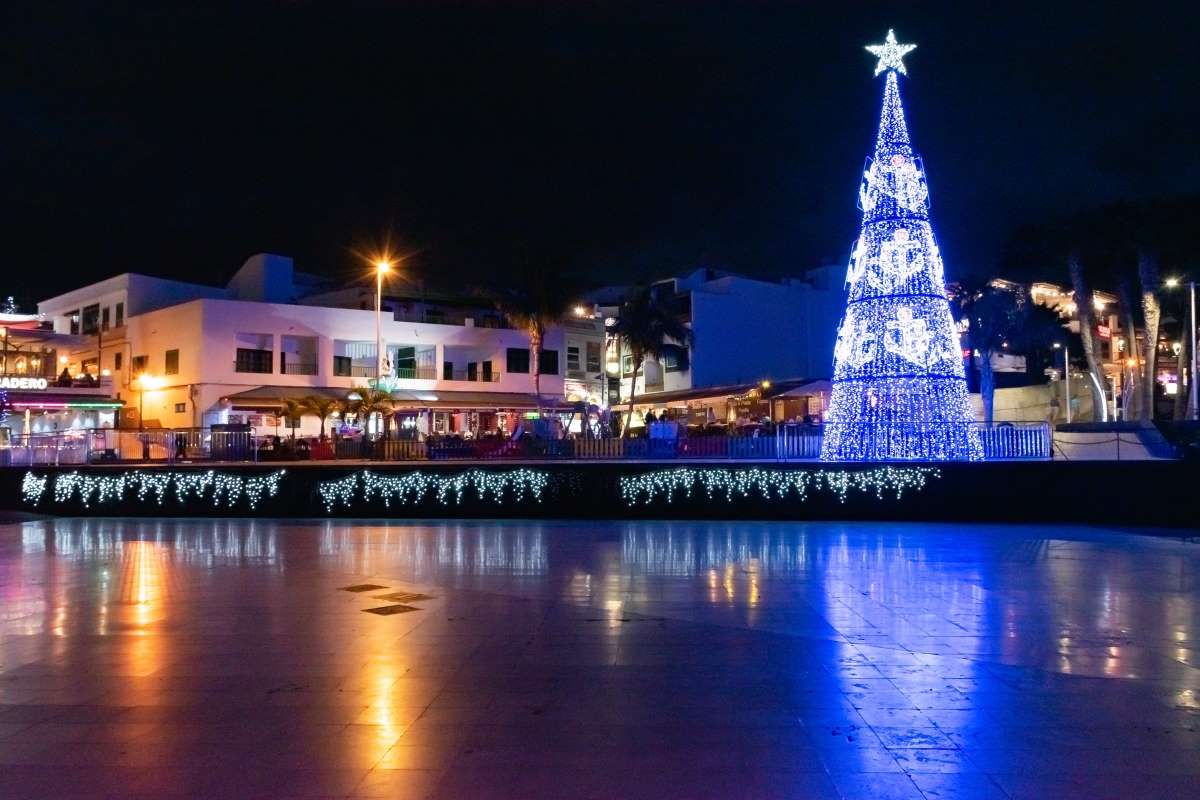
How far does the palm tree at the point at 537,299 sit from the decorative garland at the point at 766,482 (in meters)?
25.4

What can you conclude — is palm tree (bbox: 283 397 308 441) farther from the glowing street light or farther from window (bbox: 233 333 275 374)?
the glowing street light

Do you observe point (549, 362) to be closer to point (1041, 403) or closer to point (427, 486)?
point (1041, 403)

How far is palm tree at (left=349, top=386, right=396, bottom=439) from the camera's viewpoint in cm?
3856

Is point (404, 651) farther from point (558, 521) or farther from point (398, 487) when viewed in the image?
point (398, 487)

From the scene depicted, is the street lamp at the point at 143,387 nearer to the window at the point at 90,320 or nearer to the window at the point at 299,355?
the window at the point at 299,355

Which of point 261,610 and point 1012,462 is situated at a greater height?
point 1012,462

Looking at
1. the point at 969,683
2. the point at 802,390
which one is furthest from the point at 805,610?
the point at 802,390

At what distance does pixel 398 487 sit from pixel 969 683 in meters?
16.0

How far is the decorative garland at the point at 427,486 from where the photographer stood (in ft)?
68.3

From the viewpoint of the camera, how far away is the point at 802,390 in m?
37.7

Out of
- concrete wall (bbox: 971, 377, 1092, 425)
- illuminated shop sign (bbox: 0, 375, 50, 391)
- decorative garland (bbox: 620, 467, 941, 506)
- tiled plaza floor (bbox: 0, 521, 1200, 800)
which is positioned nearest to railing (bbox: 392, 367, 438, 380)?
illuminated shop sign (bbox: 0, 375, 50, 391)

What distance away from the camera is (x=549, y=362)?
4962 centimetres

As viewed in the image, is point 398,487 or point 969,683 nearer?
point 969,683

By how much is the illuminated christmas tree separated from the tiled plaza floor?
6.25 m
